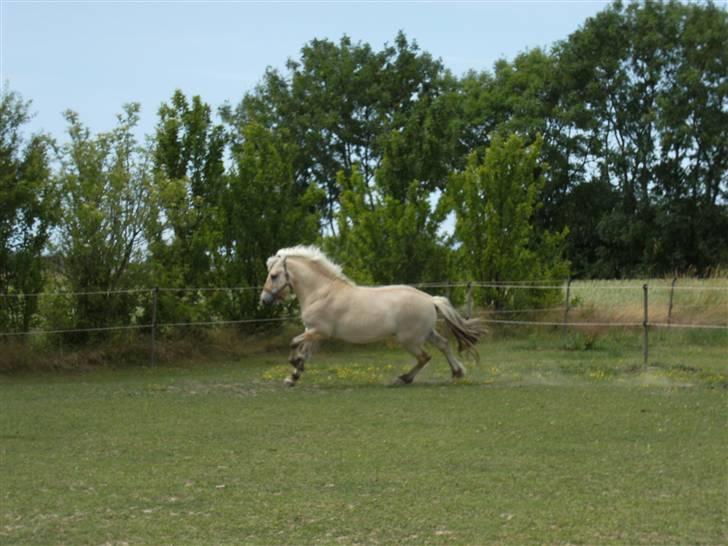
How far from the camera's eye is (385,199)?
2108 cm

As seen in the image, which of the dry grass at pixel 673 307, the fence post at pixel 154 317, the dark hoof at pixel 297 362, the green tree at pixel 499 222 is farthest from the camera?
the green tree at pixel 499 222

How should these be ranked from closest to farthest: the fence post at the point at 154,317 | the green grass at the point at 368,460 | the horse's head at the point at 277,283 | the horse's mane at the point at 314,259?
the green grass at the point at 368,460
the horse's head at the point at 277,283
the horse's mane at the point at 314,259
the fence post at the point at 154,317

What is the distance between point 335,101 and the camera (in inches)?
1694

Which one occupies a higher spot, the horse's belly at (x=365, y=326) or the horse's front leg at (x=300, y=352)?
the horse's belly at (x=365, y=326)

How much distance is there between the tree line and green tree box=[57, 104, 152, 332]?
0.03m

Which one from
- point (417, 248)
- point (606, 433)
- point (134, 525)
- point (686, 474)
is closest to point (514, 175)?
point (417, 248)

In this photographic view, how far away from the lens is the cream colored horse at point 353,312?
1316 centimetres

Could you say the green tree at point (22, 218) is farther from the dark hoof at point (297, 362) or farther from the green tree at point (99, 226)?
the dark hoof at point (297, 362)

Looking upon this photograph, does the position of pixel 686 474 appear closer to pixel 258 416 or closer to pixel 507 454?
pixel 507 454

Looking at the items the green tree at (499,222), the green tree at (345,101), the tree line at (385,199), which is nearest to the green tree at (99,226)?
the tree line at (385,199)

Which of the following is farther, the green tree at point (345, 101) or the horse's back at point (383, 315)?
the green tree at point (345, 101)

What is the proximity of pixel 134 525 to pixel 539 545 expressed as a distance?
2288 mm

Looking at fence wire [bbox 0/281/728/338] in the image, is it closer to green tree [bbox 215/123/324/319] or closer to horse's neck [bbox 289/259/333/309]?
green tree [bbox 215/123/324/319]

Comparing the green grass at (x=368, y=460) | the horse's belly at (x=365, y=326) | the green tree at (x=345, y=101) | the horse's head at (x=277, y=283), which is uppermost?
the green tree at (x=345, y=101)
